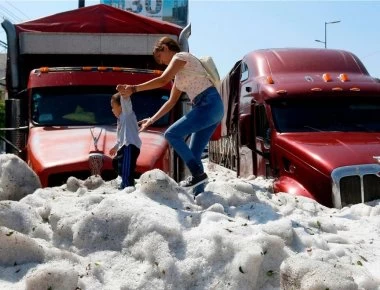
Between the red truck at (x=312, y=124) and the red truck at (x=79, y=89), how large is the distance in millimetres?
1267

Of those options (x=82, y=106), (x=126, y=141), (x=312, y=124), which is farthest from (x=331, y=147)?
(x=82, y=106)

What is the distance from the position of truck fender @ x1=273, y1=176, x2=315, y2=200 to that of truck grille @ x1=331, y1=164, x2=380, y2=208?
0.31 metres

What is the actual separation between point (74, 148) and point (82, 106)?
1.40m

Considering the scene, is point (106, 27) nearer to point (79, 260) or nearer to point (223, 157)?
point (223, 157)

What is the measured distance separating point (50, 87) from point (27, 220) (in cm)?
389

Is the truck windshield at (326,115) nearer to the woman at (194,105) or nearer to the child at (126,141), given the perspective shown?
the child at (126,141)

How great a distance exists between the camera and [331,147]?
7039 millimetres

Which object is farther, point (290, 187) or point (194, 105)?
point (290, 187)

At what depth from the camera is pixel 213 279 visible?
3.70 m

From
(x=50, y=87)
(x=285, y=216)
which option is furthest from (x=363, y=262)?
(x=50, y=87)

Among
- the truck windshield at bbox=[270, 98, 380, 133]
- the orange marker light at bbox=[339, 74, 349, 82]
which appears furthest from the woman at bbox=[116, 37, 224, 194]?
the orange marker light at bbox=[339, 74, 349, 82]

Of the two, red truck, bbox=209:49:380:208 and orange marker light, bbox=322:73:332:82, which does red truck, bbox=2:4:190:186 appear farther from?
orange marker light, bbox=322:73:332:82

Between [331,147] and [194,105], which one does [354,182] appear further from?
[194,105]

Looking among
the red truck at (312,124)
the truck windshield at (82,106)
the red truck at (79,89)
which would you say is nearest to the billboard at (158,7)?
the red truck at (312,124)
